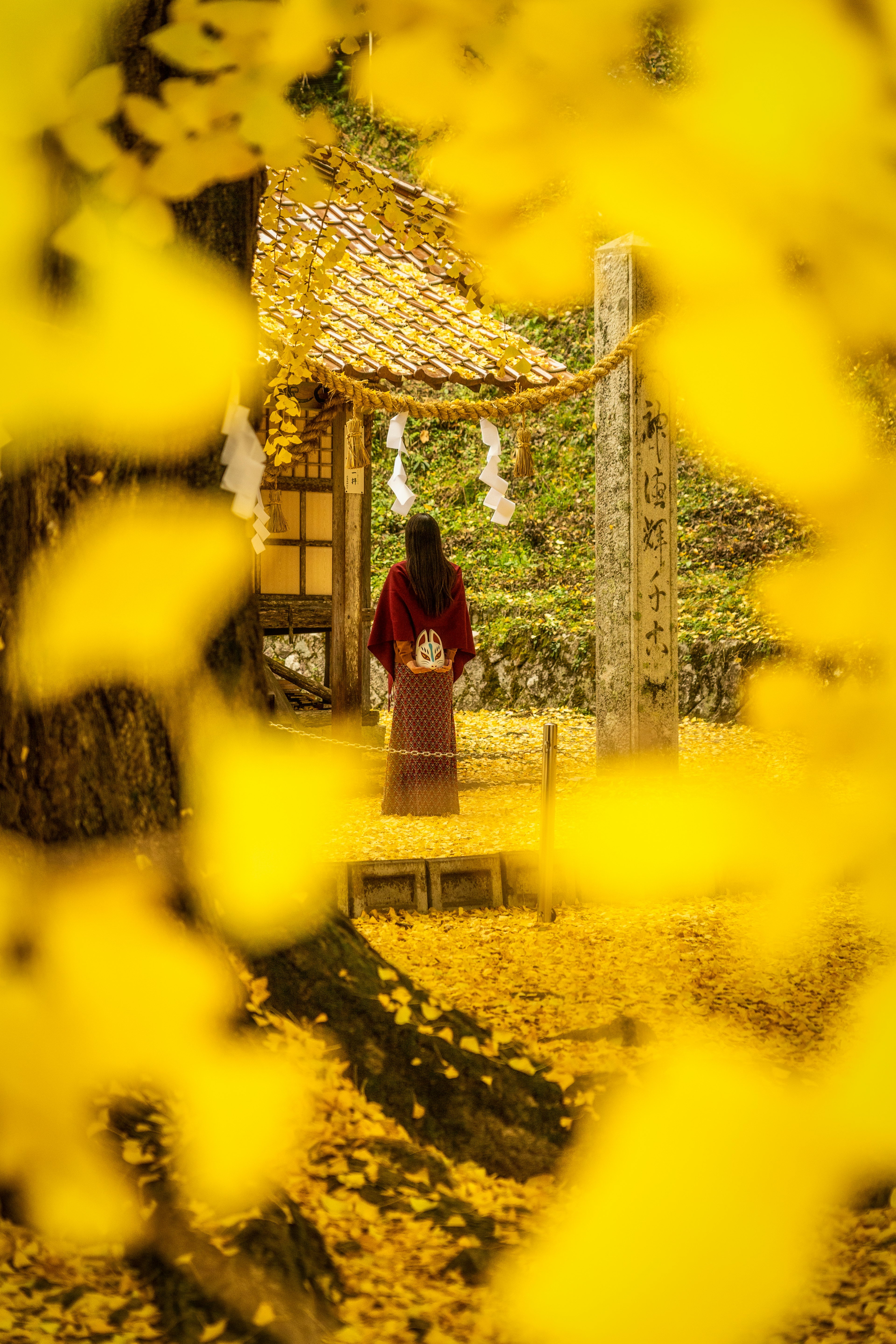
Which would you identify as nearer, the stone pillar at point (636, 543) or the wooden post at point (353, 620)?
the stone pillar at point (636, 543)

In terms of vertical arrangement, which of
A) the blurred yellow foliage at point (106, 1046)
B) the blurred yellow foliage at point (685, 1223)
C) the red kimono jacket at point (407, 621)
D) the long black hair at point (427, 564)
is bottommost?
the blurred yellow foliage at point (685, 1223)

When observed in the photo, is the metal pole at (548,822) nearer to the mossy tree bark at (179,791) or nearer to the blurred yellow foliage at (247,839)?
the mossy tree bark at (179,791)

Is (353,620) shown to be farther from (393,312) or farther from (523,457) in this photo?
(393,312)

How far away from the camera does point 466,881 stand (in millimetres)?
5828

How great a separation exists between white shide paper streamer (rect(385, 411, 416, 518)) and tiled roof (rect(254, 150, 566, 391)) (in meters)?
0.30

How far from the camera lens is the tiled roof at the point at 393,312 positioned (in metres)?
7.93

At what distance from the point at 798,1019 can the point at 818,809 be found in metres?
1.77

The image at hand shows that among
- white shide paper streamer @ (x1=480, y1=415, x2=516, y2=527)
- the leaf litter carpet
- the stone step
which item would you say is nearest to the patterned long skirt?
the leaf litter carpet

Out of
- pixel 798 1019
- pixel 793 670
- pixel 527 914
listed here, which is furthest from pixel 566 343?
pixel 798 1019

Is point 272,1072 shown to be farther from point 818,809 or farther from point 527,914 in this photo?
point 527,914

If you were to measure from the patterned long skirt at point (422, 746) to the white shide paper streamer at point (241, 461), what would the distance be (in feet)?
15.0

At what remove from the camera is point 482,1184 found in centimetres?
308

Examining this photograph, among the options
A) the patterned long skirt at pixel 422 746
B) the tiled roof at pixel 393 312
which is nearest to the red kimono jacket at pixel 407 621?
the patterned long skirt at pixel 422 746

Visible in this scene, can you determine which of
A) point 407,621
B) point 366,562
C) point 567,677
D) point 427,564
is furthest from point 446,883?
point 567,677
